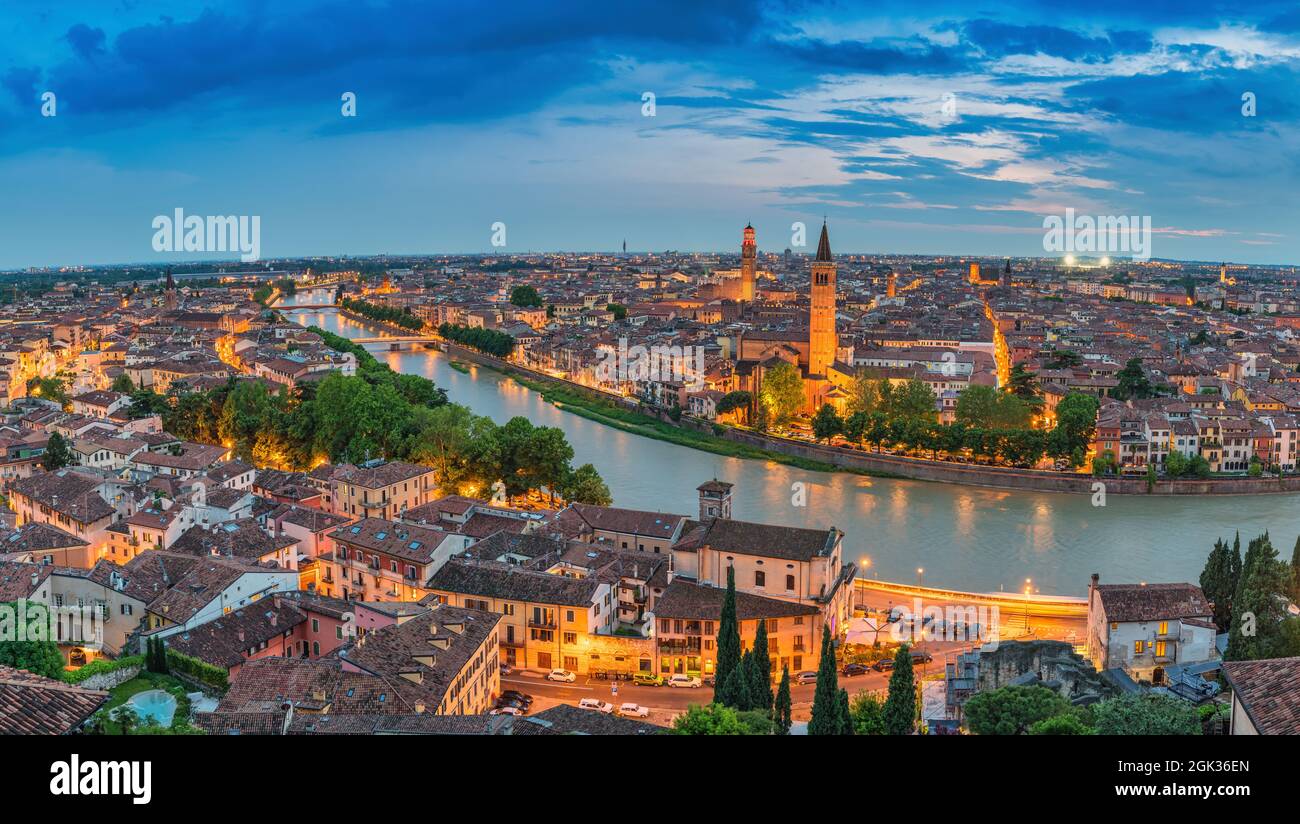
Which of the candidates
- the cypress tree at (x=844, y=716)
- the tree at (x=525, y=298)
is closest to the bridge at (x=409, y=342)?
the tree at (x=525, y=298)

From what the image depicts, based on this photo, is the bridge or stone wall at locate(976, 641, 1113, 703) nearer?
stone wall at locate(976, 641, 1113, 703)

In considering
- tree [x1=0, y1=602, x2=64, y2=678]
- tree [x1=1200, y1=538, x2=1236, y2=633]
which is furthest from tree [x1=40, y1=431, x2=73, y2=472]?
tree [x1=1200, y1=538, x2=1236, y2=633]

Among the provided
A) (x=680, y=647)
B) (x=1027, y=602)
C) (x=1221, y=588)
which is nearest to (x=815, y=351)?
(x=1027, y=602)

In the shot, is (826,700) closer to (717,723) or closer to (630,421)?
(717,723)

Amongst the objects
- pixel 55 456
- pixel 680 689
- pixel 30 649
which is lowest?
pixel 680 689

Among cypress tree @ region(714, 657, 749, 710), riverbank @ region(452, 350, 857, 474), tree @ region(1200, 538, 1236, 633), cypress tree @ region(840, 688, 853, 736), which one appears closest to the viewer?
cypress tree @ region(840, 688, 853, 736)

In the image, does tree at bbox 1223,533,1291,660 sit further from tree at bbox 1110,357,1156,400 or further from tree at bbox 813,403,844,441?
tree at bbox 1110,357,1156,400
